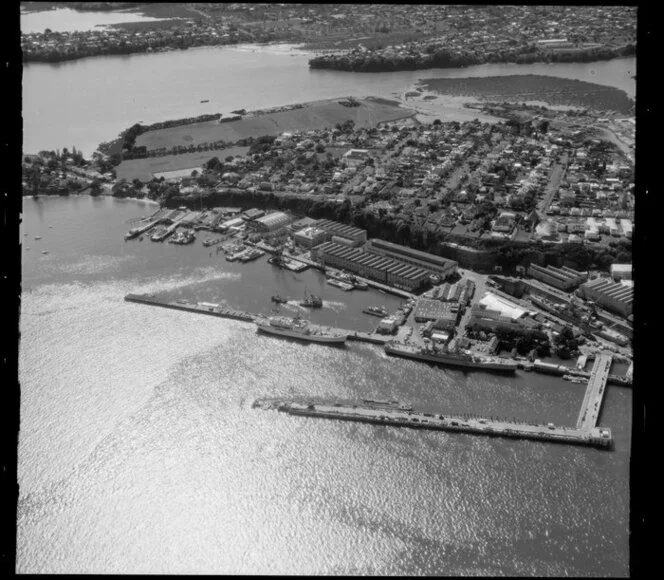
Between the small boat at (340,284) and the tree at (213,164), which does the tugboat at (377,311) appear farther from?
the tree at (213,164)

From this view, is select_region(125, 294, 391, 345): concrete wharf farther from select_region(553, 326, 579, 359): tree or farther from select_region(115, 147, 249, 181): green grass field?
select_region(115, 147, 249, 181): green grass field

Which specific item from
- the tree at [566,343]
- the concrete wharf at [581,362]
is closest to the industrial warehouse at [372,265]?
the tree at [566,343]

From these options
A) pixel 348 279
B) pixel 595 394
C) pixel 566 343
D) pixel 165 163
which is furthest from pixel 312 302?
pixel 165 163

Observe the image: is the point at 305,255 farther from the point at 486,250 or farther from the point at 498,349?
the point at 498,349

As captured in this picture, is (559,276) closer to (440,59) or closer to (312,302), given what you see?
(312,302)

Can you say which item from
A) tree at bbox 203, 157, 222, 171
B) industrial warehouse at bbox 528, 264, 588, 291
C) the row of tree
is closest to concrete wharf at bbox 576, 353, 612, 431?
industrial warehouse at bbox 528, 264, 588, 291

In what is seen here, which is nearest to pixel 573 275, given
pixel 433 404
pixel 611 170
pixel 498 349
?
pixel 498 349
